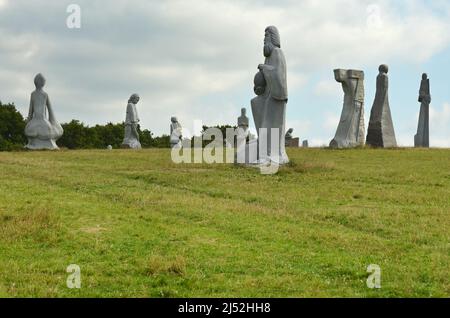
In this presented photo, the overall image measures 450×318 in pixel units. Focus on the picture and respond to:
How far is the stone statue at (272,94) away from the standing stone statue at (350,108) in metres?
9.43

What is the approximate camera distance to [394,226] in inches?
488

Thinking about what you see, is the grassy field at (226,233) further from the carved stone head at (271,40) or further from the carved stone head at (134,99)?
the carved stone head at (134,99)

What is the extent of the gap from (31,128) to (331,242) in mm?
26468

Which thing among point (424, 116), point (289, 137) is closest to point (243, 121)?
point (289, 137)

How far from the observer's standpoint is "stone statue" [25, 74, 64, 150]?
34.6 m

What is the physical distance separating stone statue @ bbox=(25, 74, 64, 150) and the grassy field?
13.9 meters

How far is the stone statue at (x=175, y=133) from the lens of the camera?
43969 millimetres

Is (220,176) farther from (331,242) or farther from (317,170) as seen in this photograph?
(331,242)

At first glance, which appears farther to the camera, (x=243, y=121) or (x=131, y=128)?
(x=243, y=121)

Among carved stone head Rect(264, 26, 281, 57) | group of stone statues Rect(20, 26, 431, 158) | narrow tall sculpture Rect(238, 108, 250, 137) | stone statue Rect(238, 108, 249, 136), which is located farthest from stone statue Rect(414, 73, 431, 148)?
carved stone head Rect(264, 26, 281, 57)

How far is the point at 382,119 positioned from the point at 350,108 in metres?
1.71

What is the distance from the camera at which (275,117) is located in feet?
74.3

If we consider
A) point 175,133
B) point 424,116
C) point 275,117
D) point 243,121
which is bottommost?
point 275,117

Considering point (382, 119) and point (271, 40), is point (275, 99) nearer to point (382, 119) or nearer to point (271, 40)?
point (271, 40)
